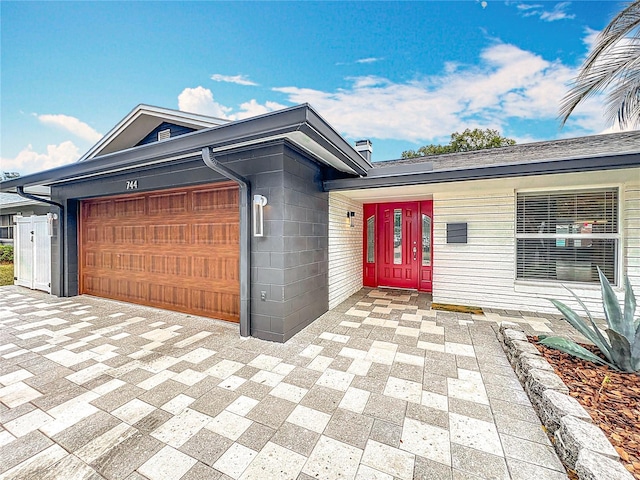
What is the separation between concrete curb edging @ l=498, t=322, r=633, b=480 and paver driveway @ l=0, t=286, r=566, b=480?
10cm

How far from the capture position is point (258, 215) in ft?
10.9

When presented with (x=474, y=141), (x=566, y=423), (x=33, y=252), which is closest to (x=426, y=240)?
(x=566, y=423)

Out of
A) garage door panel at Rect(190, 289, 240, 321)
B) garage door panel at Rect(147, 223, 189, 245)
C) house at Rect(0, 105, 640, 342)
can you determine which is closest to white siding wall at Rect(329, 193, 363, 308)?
house at Rect(0, 105, 640, 342)

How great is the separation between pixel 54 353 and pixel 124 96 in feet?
30.8

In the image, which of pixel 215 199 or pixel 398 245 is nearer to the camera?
pixel 215 199

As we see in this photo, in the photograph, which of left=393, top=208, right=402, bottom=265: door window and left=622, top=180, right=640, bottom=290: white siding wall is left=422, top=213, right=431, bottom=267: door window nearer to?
left=393, top=208, right=402, bottom=265: door window

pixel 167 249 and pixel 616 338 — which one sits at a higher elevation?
pixel 167 249

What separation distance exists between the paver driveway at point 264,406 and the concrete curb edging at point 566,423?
0.10 m

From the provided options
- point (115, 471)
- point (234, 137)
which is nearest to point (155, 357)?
point (115, 471)

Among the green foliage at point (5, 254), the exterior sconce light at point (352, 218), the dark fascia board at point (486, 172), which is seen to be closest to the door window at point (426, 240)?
the exterior sconce light at point (352, 218)

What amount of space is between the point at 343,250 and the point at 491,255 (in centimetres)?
274

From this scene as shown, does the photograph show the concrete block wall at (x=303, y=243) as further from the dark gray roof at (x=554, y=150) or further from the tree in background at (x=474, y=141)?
the tree in background at (x=474, y=141)

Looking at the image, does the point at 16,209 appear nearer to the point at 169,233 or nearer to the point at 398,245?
the point at 169,233

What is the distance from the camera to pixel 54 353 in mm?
3031
